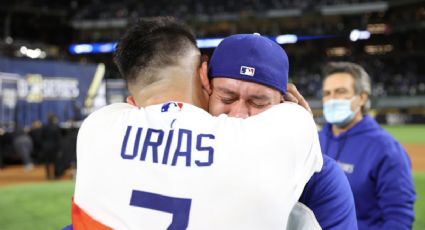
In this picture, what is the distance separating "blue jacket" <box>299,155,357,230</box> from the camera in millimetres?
1467

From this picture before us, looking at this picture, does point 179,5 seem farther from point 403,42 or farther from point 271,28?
point 403,42

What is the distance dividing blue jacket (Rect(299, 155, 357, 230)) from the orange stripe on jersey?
1.80 ft

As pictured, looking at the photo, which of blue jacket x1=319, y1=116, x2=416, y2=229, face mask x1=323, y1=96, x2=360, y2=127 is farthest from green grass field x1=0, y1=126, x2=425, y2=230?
blue jacket x1=319, y1=116, x2=416, y2=229

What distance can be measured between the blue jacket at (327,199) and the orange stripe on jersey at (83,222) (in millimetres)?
550

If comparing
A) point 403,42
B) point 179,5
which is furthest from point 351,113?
point 179,5

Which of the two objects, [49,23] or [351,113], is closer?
[351,113]

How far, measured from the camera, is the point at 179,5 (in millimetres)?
48688

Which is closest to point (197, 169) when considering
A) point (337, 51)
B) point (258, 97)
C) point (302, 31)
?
point (258, 97)

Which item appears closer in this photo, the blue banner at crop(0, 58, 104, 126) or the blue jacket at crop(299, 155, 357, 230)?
the blue jacket at crop(299, 155, 357, 230)

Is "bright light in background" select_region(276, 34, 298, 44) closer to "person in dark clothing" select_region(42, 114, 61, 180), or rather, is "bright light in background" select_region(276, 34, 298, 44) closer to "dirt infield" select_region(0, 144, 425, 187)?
"dirt infield" select_region(0, 144, 425, 187)

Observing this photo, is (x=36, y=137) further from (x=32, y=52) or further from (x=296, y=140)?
(x=296, y=140)

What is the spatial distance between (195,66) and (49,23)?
1888 inches

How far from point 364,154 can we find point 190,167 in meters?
2.41

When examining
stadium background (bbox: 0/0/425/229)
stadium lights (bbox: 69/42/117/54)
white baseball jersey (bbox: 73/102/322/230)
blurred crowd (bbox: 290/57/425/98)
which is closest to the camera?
white baseball jersey (bbox: 73/102/322/230)
